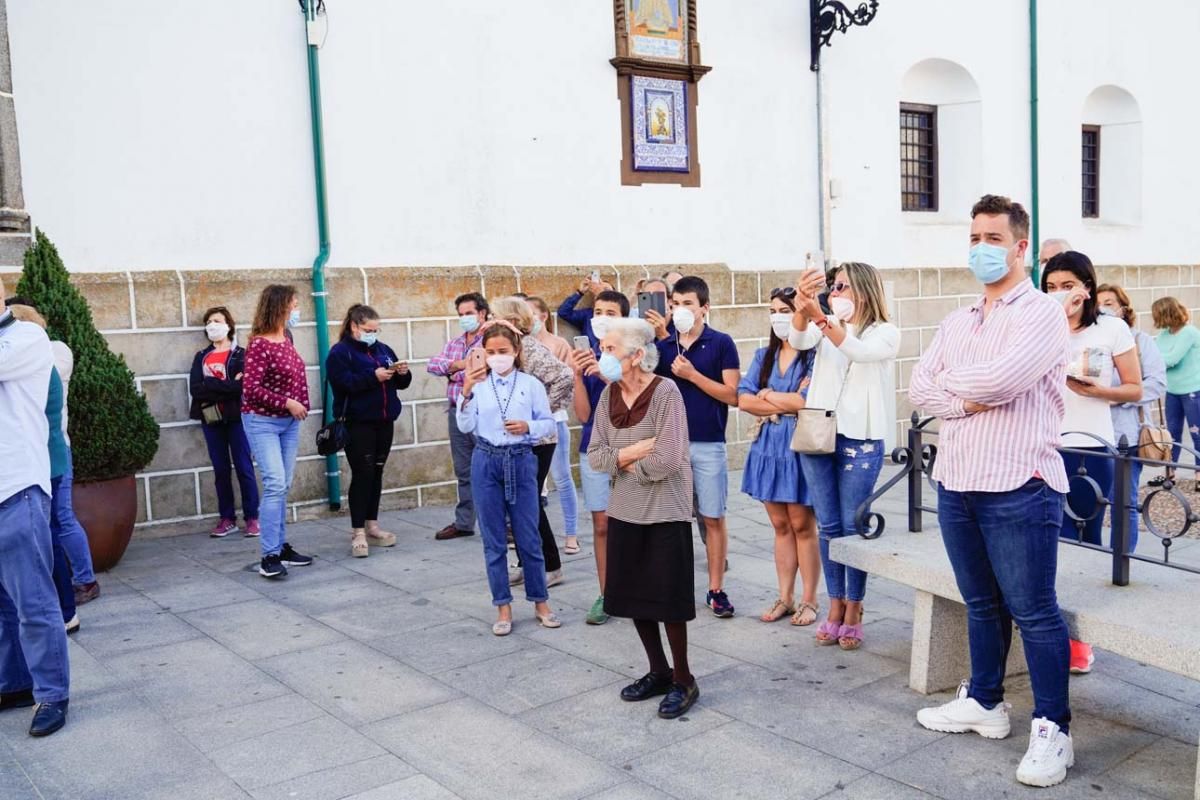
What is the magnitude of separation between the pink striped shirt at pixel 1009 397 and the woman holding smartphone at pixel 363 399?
Answer: 4623 mm

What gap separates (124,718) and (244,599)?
1939mm

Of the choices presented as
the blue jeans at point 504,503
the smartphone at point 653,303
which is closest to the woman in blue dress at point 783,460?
the smartphone at point 653,303

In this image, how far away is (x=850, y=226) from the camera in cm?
1222

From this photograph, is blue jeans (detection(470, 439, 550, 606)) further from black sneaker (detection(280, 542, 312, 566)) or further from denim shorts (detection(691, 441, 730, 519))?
black sneaker (detection(280, 542, 312, 566))

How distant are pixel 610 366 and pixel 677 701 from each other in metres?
1.37

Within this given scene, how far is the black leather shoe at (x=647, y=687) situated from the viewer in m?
4.85

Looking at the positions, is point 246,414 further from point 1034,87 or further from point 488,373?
point 1034,87

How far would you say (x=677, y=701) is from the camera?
466 centimetres

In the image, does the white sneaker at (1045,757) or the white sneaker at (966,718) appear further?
the white sneaker at (966,718)

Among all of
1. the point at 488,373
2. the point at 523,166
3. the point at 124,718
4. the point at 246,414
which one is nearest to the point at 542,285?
the point at 523,166

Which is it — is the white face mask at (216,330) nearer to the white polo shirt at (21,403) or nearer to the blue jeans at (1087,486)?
the white polo shirt at (21,403)

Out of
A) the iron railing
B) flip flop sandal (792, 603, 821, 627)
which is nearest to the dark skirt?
the iron railing

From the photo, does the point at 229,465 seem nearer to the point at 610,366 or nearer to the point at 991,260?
the point at 610,366

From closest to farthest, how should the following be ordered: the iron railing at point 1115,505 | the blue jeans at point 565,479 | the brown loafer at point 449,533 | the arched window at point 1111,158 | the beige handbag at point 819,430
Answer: the iron railing at point 1115,505
the beige handbag at point 819,430
the blue jeans at point 565,479
the brown loafer at point 449,533
the arched window at point 1111,158
